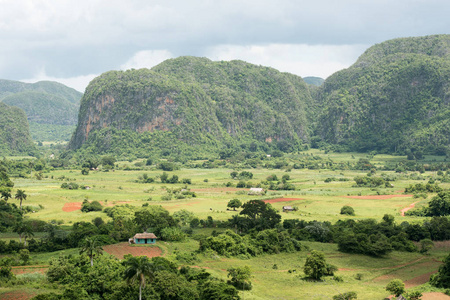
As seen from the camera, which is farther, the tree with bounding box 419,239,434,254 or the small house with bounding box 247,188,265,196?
the small house with bounding box 247,188,265,196

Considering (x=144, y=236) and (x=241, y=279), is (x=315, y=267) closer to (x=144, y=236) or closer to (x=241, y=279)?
(x=241, y=279)

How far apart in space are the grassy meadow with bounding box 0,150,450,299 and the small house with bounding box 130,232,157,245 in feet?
5.01

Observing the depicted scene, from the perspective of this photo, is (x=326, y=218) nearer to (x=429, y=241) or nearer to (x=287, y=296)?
(x=429, y=241)

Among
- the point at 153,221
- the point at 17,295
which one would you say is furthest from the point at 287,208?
the point at 17,295

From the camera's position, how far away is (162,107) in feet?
643

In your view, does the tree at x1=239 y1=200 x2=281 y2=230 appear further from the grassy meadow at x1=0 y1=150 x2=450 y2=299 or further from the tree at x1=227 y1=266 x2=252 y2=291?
the tree at x1=227 y1=266 x2=252 y2=291

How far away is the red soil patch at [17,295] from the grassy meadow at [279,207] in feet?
36.6

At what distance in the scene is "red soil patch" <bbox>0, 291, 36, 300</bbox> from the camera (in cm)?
3356

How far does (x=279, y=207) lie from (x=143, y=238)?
3330 cm

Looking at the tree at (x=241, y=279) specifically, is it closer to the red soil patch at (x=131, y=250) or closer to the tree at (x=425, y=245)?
the red soil patch at (x=131, y=250)

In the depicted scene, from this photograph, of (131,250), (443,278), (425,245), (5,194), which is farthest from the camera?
(5,194)

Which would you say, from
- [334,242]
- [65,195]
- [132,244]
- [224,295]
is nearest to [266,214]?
[334,242]

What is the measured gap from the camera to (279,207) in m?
81.3

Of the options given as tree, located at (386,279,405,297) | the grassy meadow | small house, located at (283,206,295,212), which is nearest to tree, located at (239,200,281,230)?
the grassy meadow
